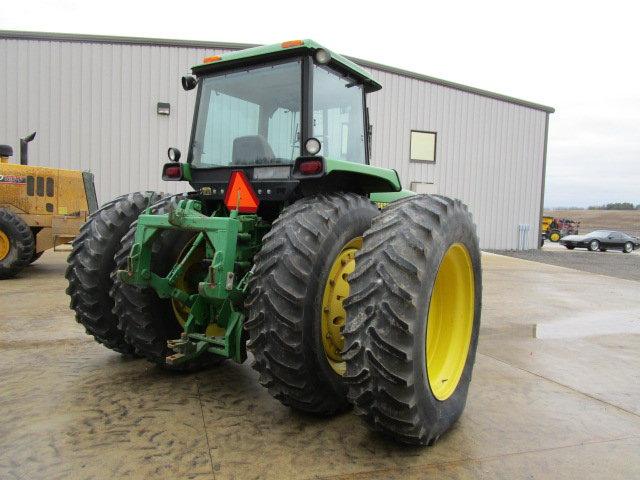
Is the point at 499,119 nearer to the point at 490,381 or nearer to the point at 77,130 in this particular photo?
the point at 77,130

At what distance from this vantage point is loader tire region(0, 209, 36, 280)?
8.55m

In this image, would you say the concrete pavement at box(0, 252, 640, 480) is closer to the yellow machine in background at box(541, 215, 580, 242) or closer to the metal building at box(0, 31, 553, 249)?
the metal building at box(0, 31, 553, 249)

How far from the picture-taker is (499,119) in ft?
63.1

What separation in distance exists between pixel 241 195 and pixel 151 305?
0.97m

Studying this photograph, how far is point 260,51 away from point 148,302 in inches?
72.1

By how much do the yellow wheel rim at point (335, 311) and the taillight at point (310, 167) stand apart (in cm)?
48

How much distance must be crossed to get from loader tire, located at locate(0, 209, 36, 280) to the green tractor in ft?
18.7

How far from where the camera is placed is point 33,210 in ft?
30.0

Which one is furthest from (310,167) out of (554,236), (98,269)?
(554,236)

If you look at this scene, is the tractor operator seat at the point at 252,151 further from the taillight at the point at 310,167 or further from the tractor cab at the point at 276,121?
the taillight at the point at 310,167

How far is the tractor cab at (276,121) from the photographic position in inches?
132

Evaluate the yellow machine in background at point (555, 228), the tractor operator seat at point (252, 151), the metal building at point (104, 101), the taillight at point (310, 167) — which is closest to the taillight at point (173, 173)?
the tractor operator seat at point (252, 151)

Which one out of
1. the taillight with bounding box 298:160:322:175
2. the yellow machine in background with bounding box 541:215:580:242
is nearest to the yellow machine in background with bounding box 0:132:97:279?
the taillight with bounding box 298:160:322:175

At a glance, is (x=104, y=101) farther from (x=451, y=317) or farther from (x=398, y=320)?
(x=398, y=320)
